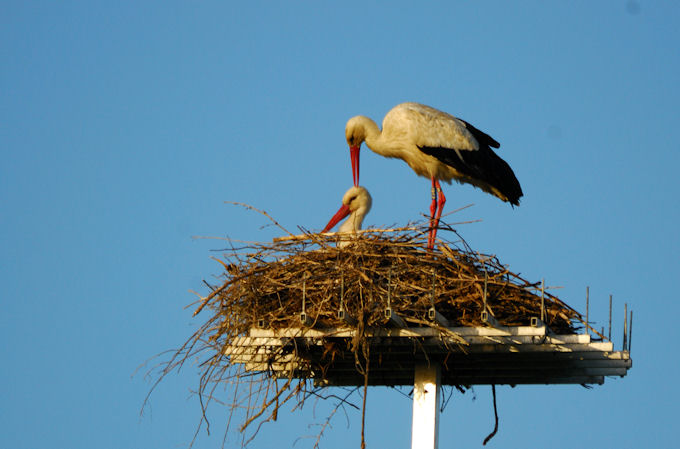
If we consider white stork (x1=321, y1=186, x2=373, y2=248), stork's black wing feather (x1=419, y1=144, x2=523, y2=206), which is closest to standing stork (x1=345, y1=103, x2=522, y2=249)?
stork's black wing feather (x1=419, y1=144, x2=523, y2=206)

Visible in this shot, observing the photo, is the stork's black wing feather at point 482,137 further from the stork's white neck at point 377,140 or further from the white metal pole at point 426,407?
the white metal pole at point 426,407

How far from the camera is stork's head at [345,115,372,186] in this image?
31.9 ft

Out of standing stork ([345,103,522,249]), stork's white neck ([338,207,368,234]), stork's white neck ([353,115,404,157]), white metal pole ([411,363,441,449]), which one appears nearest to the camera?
white metal pole ([411,363,441,449])

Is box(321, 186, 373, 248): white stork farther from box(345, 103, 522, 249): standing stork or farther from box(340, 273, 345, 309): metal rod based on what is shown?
box(340, 273, 345, 309): metal rod

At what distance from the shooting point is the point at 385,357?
759 centimetres

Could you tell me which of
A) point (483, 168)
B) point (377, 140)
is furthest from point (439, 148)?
→ point (377, 140)

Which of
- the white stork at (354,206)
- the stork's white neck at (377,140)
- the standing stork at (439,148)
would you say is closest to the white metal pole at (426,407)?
the white stork at (354,206)

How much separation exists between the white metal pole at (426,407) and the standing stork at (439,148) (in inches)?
88.5

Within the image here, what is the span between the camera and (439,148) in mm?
9234

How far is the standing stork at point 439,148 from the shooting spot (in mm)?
9195

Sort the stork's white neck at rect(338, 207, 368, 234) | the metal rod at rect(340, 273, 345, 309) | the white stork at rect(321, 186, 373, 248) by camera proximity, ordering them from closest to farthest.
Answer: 1. the metal rod at rect(340, 273, 345, 309)
2. the stork's white neck at rect(338, 207, 368, 234)
3. the white stork at rect(321, 186, 373, 248)

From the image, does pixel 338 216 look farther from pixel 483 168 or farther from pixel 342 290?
pixel 342 290

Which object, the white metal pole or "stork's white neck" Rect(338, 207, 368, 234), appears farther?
"stork's white neck" Rect(338, 207, 368, 234)

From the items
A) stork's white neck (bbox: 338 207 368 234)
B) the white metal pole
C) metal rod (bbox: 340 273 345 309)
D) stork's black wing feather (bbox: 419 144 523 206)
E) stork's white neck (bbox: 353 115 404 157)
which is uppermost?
stork's white neck (bbox: 353 115 404 157)
